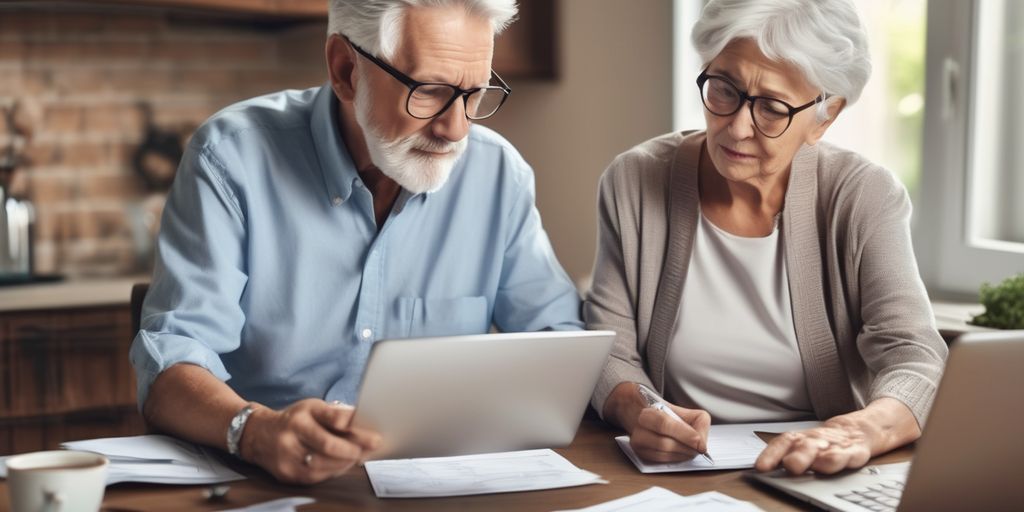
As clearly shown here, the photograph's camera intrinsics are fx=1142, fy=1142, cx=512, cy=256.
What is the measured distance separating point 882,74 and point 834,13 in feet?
3.49

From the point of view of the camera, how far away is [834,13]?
1.67 metres

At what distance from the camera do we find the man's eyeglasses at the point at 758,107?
1.67 m

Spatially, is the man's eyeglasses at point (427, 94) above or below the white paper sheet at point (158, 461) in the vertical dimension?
above

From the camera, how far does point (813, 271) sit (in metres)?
1.75

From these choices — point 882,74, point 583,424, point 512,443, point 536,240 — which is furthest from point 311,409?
point 882,74

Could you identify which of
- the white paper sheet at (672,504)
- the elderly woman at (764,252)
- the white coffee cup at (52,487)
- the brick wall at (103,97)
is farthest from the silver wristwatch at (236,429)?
the brick wall at (103,97)

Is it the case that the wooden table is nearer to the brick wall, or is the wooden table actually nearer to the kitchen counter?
the kitchen counter

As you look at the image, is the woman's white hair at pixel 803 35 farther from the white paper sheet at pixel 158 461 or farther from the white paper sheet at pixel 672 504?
the white paper sheet at pixel 158 461

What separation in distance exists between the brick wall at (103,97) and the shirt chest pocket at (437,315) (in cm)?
180

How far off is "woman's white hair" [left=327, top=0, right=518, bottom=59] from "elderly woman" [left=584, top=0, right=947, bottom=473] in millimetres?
317

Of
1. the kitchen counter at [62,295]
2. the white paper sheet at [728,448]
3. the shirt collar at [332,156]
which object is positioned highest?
the shirt collar at [332,156]

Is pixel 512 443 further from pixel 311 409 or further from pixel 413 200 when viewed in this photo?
pixel 413 200

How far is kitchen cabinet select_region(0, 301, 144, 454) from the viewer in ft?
9.41

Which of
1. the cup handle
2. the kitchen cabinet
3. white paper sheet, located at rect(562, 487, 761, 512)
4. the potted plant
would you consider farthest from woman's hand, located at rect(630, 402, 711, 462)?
the kitchen cabinet
